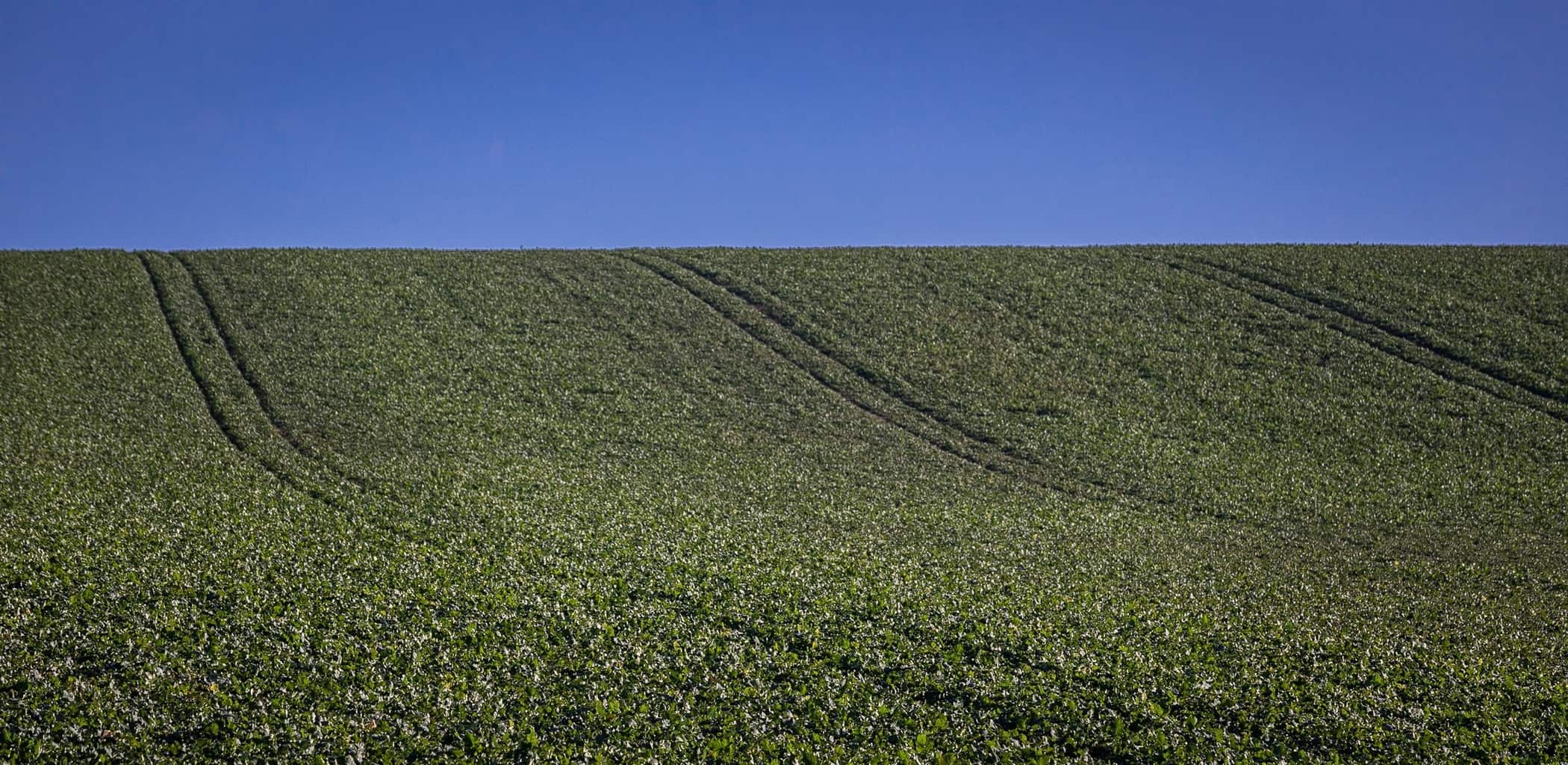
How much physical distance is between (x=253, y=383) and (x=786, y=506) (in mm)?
21460

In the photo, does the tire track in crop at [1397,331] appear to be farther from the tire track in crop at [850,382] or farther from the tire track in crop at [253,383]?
the tire track in crop at [253,383]

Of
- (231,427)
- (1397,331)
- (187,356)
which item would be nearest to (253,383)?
(187,356)

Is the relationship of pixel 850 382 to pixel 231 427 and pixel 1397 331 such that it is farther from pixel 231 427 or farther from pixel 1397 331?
pixel 1397 331

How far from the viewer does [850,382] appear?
1641 inches

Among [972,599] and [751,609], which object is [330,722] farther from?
[972,599]

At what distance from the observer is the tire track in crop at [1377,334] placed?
3950cm

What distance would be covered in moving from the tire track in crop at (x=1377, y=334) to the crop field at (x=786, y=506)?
0.88 feet

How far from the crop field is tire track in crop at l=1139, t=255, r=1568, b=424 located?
0.88 feet

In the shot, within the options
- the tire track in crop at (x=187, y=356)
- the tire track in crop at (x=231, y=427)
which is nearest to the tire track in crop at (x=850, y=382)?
the tire track in crop at (x=231, y=427)

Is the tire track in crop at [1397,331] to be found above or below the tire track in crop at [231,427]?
above

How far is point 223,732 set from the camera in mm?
14031

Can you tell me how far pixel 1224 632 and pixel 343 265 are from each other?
46.4 m

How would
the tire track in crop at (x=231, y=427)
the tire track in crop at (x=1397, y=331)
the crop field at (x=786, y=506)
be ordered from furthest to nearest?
the tire track in crop at (x=1397, y=331)
the tire track in crop at (x=231, y=427)
the crop field at (x=786, y=506)

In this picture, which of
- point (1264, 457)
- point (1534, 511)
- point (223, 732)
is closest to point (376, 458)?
point (223, 732)
